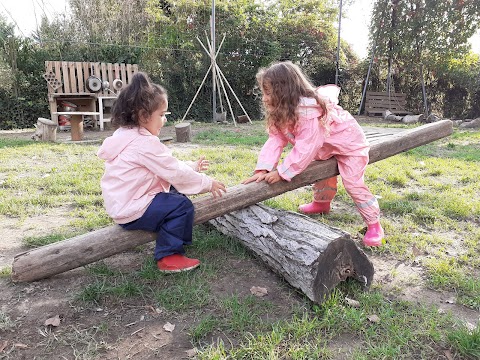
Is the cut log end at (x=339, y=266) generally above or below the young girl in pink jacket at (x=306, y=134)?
below

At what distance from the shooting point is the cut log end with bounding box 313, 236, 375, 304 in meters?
2.23

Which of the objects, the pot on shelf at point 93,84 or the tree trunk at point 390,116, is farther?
the tree trunk at point 390,116

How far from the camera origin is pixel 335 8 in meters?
17.2

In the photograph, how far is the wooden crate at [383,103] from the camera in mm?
14930

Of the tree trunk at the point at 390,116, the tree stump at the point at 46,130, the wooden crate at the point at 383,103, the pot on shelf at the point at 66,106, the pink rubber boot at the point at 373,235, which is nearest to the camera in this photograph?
the pink rubber boot at the point at 373,235

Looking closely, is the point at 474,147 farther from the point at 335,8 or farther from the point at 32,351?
the point at 335,8

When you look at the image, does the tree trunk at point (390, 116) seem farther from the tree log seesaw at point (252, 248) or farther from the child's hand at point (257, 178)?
the child's hand at point (257, 178)

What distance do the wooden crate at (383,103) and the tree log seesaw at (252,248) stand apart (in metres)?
13.1

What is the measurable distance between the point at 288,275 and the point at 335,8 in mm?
17329

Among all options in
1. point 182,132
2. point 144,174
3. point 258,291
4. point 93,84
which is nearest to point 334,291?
point 258,291

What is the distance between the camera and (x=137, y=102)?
8.29 ft

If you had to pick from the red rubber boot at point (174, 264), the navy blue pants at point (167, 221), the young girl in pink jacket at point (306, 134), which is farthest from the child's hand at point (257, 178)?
the red rubber boot at point (174, 264)

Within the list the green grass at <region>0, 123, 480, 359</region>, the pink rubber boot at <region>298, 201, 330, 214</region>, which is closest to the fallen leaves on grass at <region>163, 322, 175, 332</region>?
the green grass at <region>0, 123, 480, 359</region>

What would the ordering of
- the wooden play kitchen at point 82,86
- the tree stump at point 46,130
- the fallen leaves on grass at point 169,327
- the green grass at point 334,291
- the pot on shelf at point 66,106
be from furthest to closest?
the pot on shelf at point 66,106 < the wooden play kitchen at point 82,86 < the tree stump at point 46,130 < the fallen leaves on grass at point 169,327 < the green grass at point 334,291
